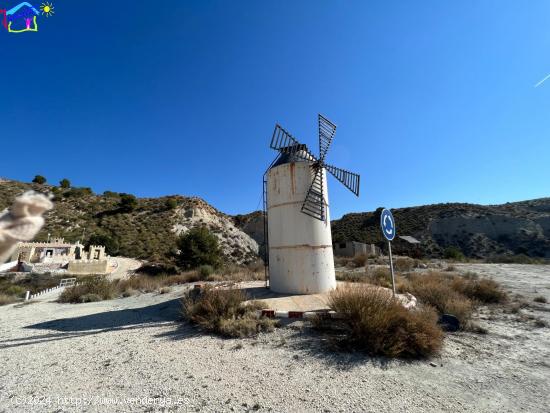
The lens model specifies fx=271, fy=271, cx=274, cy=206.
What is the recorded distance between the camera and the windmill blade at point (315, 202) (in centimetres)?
955

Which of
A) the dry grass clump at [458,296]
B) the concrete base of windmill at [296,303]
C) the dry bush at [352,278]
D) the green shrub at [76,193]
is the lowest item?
the dry grass clump at [458,296]

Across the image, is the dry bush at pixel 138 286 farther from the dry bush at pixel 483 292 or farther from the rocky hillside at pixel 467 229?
the rocky hillside at pixel 467 229

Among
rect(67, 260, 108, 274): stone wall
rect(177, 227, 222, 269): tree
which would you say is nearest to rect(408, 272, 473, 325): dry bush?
rect(177, 227, 222, 269): tree

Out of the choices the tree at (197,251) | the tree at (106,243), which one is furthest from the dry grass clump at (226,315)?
the tree at (106,243)

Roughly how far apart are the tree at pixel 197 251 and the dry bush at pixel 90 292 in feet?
45.7

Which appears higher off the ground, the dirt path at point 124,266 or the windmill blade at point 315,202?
the windmill blade at point 315,202

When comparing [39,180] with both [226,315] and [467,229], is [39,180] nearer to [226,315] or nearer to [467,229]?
[226,315]

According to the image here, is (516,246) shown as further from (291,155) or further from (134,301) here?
(134,301)

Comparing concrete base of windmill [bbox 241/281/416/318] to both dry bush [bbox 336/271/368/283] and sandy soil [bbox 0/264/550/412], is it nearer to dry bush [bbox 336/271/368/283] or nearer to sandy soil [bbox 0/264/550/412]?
sandy soil [bbox 0/264/550/412]

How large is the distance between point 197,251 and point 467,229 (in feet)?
159

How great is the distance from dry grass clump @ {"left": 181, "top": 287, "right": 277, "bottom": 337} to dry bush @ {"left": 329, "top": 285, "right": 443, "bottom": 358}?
1.96 meters

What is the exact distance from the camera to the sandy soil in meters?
3.99

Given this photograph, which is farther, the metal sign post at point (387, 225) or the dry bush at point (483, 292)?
the dry bush at point (483, 292)

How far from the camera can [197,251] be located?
28.1m
